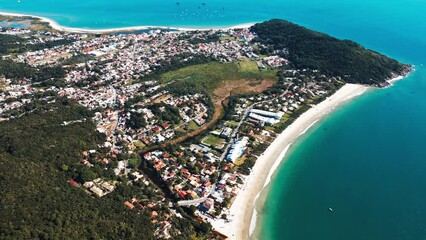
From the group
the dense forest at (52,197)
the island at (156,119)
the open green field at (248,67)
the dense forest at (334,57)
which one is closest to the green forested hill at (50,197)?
the dense forest at (52,197)

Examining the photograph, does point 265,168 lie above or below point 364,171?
below

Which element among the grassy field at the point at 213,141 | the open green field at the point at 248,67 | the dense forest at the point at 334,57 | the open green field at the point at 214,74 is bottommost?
the grassy field at the point at 213,141

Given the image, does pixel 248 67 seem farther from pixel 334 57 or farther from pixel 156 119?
pixel 156 119

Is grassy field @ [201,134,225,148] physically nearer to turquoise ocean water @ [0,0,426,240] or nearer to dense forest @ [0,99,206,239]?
turquoise ocean water @ [0,0,426,240]

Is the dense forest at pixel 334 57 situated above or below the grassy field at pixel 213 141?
above

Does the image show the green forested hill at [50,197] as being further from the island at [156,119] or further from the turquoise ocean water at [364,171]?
the turquoise ocean water at [364,171]

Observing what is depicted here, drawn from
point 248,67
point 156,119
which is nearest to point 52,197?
point 156,119

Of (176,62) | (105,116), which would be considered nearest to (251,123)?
(105,116)

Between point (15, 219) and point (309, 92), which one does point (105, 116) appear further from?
point (309, 92)

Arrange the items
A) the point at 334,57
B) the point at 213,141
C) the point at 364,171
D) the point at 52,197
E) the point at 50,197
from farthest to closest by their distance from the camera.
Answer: the point at 334,57 → the point at 213,141 → the point at 364,171 → the point at 52,197 → the point at 50,197
